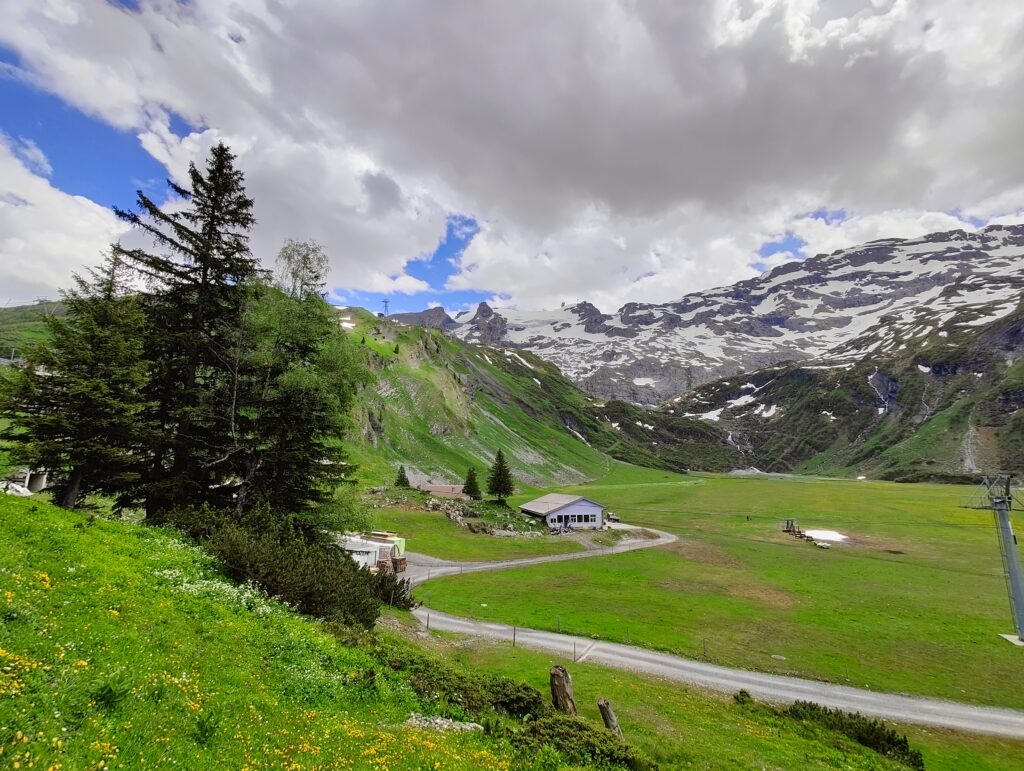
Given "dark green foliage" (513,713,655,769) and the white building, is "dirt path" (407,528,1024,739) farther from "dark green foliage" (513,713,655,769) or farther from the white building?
the white building

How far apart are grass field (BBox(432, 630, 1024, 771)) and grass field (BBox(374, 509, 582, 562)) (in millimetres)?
39341

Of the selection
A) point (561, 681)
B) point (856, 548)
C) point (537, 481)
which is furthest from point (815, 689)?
point (537, 481)

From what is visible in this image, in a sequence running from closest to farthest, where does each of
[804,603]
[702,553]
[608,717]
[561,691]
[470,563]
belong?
1. [608,717]
2. [561,691]
3. [804,603]
4. [470,563]
5. [702,553]

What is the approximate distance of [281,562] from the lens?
22188 mm

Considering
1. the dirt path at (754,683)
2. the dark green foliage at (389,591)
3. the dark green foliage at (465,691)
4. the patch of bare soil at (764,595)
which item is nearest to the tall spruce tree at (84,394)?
the dark green foliage at (465,691)

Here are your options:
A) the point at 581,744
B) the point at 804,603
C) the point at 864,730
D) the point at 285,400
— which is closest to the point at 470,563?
the point at 804,603

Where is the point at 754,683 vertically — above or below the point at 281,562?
below

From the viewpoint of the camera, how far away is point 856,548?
81.3 m

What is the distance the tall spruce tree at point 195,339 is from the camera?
88.2 ft

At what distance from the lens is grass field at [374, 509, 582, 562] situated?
2704 inches

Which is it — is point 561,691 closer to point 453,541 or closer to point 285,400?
point 285,400

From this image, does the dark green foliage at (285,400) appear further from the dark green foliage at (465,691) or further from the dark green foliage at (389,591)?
the dark green foliage at (465,691)

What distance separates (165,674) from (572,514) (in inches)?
3453

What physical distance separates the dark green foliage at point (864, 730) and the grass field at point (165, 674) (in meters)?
19.5
